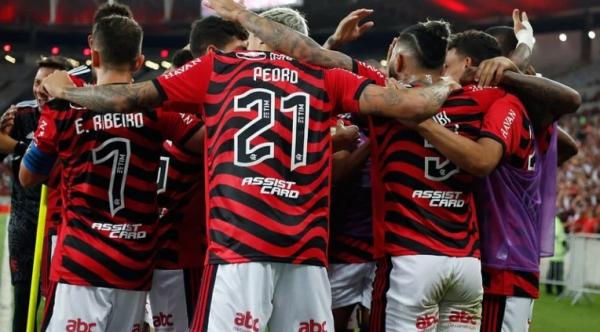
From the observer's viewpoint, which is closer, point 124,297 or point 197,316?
point 197,316

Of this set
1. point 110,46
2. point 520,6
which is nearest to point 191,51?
point 110,46

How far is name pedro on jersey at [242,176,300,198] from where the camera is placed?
4117 mm

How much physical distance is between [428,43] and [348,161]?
824 mm

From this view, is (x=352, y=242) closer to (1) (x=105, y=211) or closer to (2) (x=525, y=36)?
(2) (x=525, y=36)

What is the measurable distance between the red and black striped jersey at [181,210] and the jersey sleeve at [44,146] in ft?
2.83

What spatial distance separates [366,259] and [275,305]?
6.13 feet

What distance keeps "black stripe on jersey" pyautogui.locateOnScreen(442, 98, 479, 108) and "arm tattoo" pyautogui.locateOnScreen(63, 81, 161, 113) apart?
5.16 ft

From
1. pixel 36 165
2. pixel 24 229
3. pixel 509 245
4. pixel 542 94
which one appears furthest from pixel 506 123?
pixel 24 229

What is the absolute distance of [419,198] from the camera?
15.5 feet

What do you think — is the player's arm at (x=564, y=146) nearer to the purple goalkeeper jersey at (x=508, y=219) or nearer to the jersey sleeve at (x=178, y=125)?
the purple goalkeeper jersey at (x=508, y=219)

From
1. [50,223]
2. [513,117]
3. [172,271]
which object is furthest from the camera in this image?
[50,223]

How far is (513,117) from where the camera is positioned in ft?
16.0

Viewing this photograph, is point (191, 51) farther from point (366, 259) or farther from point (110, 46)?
point (366, 259)

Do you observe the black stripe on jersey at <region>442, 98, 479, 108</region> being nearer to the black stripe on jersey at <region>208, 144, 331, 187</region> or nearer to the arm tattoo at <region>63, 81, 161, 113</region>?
the black stripe on jersey at <region>208, 144, 331, 187</region>
